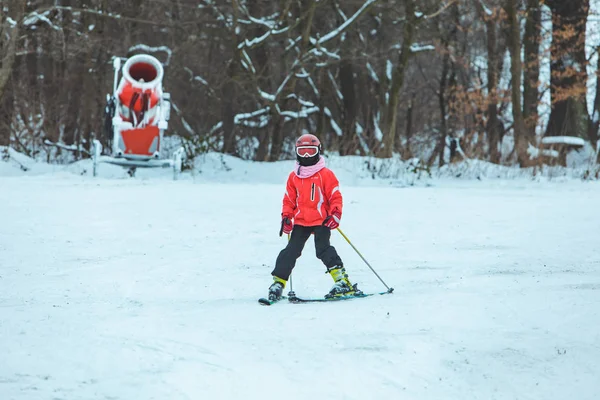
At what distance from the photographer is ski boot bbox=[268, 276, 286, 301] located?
6430 millimetres

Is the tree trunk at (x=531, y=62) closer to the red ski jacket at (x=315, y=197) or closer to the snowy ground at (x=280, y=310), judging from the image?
the snowy ground at (x=280, y=310)

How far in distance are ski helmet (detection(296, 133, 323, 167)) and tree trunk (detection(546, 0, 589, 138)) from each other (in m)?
16.4

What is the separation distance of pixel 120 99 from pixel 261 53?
8470mm

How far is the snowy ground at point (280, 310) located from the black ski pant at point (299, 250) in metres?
0.37

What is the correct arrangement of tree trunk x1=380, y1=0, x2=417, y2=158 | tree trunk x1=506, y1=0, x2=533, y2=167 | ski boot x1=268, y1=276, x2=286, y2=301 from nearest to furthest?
ski boot x1=268, y1=276, x2=286, y2=301 < tree trunk x1=506, y1=0, x2=533, y2=167 < tree trunk x1=380, y1=0, x2=417, y2=158

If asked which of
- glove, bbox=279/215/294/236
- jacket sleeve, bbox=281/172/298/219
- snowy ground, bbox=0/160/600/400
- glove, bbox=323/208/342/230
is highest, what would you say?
jacket sleeve, bbox=281/172/298/219

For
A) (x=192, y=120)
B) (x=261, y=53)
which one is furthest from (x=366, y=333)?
(x=192, y=120)

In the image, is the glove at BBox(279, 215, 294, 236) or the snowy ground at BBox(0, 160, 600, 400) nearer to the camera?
the snowy ground at BBox(0, 160, 600, 400)

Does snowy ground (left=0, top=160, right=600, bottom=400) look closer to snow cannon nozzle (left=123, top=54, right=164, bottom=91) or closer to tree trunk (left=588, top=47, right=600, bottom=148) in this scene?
snow cannon nozzle (left=123, top=54, right=164, bottom=91)

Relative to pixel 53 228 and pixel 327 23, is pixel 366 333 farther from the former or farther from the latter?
pixel 327 23

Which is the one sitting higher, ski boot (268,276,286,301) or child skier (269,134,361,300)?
child skier (269,134,361,300)

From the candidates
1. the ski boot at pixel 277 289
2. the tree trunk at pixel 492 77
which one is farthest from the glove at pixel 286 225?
the tree trunk at pixel 492 77

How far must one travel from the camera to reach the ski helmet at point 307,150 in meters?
6.70

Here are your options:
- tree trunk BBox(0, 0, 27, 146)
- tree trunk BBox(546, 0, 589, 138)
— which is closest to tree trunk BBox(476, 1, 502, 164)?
tree trunk BBox(546, 0, 589, 138)
